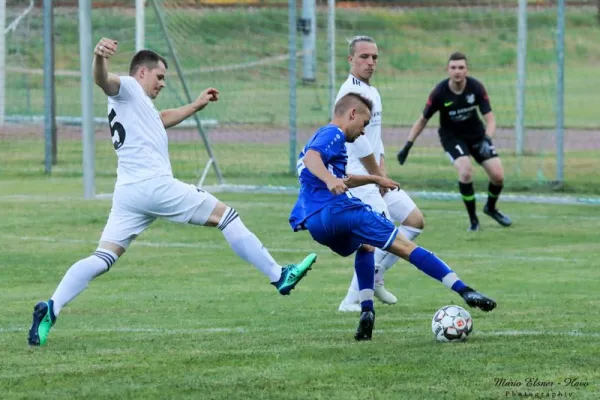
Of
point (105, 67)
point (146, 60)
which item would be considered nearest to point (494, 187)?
point (146, 60)

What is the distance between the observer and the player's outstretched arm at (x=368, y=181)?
→ 28.5ft

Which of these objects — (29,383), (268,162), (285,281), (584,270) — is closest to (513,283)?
(584,270)

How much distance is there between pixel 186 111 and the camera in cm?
995

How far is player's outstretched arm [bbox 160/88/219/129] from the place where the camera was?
9875 millimetres

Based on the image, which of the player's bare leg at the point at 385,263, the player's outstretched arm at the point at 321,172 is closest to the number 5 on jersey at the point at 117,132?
the player's outstretched arm at the point at 321,172

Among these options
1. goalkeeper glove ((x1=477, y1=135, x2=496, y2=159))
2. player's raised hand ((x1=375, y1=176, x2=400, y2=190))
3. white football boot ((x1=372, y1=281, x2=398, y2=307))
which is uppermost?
player's raised hand ((x1=375, y1=176, x2=400, y2=190))

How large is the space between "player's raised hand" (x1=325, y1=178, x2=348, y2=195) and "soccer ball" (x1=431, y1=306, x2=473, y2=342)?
43.9 inches

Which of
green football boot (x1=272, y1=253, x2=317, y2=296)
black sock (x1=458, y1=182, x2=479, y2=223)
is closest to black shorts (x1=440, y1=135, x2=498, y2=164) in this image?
black sock (x1=458, y1=182, x2=479, y2=223)

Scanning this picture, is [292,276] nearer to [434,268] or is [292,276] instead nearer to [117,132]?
[434,268]

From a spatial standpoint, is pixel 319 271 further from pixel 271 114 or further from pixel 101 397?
pixel 271 114

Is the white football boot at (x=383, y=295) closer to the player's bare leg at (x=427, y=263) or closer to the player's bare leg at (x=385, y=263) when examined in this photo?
the player's bare leg at (x=385, y=263)

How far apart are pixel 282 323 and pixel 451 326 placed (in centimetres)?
162

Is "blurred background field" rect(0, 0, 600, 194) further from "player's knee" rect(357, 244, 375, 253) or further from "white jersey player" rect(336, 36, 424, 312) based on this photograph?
"player's knee" rect(357, 244, 375, 253)

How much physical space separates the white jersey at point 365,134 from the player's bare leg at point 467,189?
227 inches
